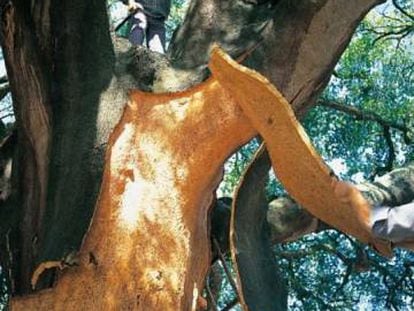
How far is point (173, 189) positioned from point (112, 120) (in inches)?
16.9

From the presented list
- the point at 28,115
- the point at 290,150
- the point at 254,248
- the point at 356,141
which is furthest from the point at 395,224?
the point at 356,141

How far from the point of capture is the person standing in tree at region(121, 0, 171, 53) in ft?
16.4

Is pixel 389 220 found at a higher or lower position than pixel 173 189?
lower

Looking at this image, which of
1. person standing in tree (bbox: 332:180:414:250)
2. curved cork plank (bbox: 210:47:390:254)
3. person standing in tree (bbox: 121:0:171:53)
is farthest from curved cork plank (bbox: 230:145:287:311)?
person standing in tree (bbox: 121:0:171:53)

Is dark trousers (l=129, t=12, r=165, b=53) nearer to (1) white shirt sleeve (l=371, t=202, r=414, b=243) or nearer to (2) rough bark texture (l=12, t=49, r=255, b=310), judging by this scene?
(2) rough bark texture (l=12, t=49, r=255, b=310)

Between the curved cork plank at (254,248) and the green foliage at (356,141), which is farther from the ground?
the green foliage at (356,141)

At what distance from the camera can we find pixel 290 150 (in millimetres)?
2668

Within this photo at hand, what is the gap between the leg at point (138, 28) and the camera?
4.99 m

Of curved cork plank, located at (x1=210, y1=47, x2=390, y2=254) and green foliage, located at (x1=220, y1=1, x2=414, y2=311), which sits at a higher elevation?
green foliage, located at (x1=220, y1=1, x2=414, y2=311)

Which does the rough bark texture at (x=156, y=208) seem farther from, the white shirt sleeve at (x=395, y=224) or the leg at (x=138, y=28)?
the leg at (x=138, y=28)

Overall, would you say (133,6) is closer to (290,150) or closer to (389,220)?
(290,150)

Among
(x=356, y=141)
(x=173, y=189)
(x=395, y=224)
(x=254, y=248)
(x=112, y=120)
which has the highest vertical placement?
(x=356, y=141)

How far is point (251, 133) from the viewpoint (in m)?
2.90

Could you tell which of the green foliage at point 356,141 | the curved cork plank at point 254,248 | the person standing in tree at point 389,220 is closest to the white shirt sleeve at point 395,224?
the person standing in tree at point 389,220
